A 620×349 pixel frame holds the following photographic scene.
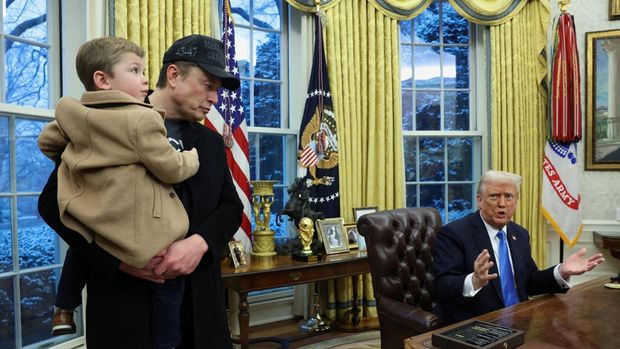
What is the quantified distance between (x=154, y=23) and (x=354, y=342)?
9.01ft

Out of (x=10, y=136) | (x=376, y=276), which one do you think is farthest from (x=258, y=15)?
(x=376, y=276)

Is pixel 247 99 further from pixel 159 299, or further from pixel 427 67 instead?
pixel 159 299

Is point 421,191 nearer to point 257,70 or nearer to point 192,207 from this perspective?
point 257,70

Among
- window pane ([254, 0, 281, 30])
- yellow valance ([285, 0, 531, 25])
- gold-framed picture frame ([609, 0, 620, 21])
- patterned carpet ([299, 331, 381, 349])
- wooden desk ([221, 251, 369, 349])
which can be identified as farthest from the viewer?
gold-framed picture frame ([609, 0, 620, 21])

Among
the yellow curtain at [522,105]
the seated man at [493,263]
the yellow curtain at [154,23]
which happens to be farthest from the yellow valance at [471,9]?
the seated man at [493,263]

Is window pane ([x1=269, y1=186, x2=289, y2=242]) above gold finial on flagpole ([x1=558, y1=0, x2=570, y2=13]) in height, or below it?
below

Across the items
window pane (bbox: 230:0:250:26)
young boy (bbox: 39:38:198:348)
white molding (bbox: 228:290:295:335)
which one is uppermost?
window pane (bbox: 230:0:250:26)

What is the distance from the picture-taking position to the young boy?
1.21 metres

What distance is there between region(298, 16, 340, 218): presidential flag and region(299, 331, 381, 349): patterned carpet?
998 millimetres

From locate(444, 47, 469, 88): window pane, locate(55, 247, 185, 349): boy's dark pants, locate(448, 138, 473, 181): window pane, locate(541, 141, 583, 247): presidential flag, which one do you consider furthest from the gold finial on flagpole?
locate(55, 247, 185, 349): boy's dark pants

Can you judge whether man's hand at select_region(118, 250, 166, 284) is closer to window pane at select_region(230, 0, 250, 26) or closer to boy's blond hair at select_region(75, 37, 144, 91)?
boy's blond hair at select_region(75, 37, 144, 91)

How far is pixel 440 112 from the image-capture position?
492cm

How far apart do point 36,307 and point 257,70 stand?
2.48 m

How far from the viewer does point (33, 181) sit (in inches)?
111
